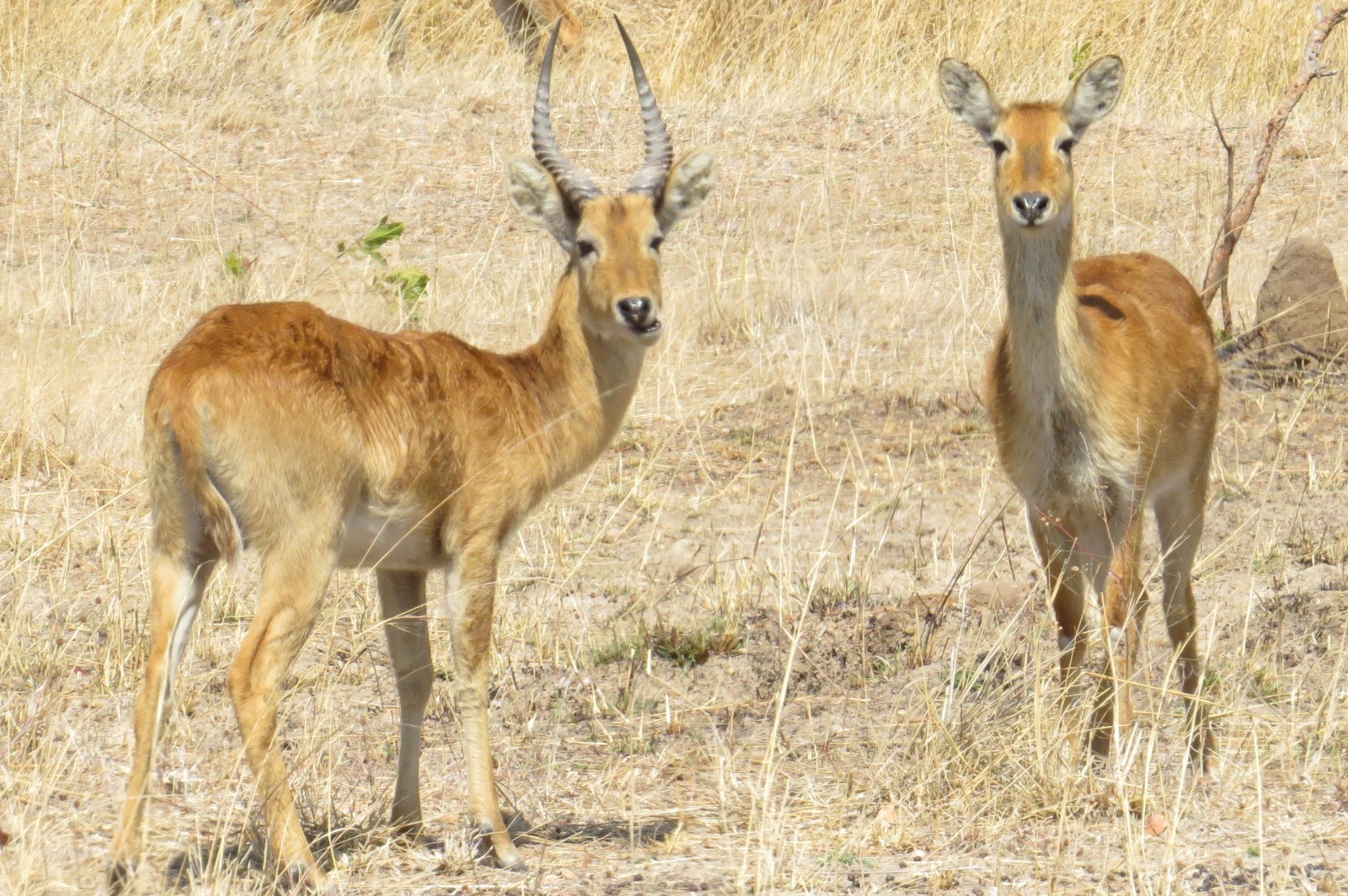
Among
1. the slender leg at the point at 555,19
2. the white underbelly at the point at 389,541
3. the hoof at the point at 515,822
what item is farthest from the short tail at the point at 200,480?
the slender leg at the point at 555,19

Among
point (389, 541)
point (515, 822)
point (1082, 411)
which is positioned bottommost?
point (515, 822)

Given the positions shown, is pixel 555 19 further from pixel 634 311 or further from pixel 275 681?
Answer: pixel 275 681

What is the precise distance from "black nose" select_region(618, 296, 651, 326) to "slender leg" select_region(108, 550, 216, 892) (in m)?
1.52

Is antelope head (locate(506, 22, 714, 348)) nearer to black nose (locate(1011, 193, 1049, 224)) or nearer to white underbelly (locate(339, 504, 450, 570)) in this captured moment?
white underbelly (locate(339, 504, 450, 570))

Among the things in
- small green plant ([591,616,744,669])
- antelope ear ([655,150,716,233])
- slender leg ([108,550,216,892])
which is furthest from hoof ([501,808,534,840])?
antelope ear ([655,150,716,233])

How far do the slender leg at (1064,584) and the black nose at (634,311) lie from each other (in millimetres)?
1629

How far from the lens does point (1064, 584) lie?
19.8 ft

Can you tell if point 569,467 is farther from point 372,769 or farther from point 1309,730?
point 1309,730

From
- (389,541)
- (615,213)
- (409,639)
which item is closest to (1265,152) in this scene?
(615,213)

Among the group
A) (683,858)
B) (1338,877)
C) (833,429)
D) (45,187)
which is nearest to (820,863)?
(683,858)

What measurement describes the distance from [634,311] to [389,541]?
1091 mm

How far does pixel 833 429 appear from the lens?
29.1ft

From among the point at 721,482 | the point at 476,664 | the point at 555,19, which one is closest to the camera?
the point at 476,664

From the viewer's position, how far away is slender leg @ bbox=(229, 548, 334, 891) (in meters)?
4.32
